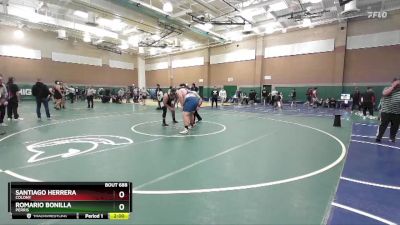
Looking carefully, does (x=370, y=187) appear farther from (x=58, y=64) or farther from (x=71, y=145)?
(x=58, y=64)

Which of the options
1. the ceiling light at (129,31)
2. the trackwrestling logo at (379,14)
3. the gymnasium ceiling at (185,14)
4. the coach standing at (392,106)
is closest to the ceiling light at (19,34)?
the gymnasium ceiling at (185,14)

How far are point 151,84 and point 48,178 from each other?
125ft

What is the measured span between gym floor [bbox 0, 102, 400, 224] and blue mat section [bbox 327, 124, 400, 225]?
87mm

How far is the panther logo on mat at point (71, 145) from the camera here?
5.45 m

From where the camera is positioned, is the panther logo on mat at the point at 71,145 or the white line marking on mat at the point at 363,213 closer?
the white line marking on mat at the point at 363,213

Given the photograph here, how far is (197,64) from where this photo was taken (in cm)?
3381

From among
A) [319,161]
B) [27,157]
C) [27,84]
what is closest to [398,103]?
[319,161]

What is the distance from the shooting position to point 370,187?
376 cm

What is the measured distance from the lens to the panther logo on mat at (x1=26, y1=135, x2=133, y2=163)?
17.9 ft

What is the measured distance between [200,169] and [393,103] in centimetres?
612

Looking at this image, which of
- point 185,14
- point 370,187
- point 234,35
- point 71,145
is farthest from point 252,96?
point 370,187
